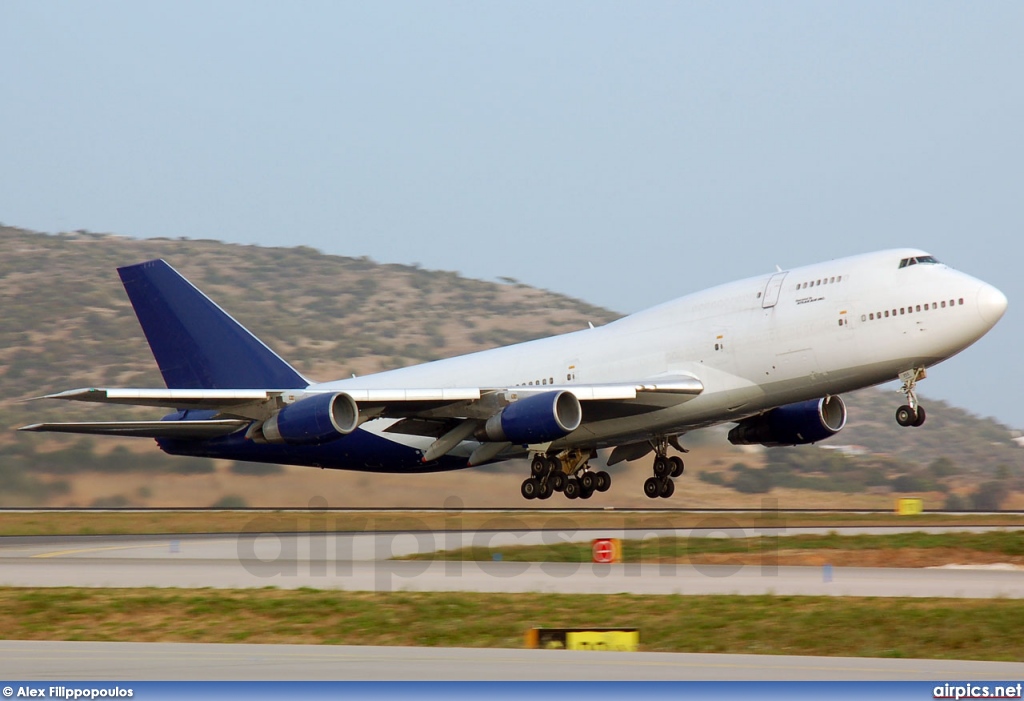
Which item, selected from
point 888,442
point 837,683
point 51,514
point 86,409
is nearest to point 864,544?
point 837,683

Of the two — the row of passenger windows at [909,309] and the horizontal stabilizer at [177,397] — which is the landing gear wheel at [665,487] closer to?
the row of passenger windows at [909,309]

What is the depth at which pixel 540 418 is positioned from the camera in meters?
32.9

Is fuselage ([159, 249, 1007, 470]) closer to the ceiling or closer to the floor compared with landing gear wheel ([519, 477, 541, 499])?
closer to the ceiling

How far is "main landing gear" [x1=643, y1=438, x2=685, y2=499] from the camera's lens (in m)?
38.6

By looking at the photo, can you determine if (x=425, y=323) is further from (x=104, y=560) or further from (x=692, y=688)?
(x=692, y=688)

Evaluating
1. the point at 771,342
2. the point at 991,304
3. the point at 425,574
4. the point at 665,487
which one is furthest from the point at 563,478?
the point at 991,304

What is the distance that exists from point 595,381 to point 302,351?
82.7 metres

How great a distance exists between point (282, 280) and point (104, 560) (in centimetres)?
12982

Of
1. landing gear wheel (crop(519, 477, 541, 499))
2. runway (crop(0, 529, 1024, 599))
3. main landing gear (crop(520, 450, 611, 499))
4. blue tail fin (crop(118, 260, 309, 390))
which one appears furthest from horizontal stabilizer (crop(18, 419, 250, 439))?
main landing gear (crop(520, 450, 611, 499))

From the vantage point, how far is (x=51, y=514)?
52.4 metres

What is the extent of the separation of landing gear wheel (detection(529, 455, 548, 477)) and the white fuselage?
4.11ft

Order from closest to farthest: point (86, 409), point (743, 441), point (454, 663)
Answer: point (454, 663), point (743, 441), point (86, 409)

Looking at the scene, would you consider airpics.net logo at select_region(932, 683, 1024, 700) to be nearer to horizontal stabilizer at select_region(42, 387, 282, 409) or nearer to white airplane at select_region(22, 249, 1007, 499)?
white airplane at select_region(22, 249, 1007, 499)

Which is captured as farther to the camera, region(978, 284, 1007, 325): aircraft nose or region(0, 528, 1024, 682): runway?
region(978, 284, 1007, 325): aircraft nose
